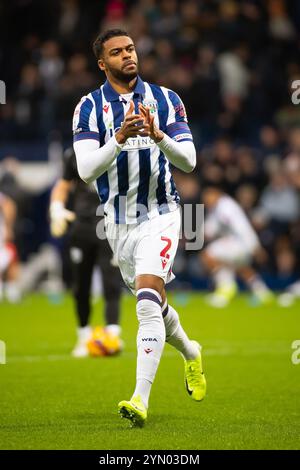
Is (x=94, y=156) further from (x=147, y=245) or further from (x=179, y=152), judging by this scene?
(x=147, y=245)

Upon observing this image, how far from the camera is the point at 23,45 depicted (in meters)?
21.4

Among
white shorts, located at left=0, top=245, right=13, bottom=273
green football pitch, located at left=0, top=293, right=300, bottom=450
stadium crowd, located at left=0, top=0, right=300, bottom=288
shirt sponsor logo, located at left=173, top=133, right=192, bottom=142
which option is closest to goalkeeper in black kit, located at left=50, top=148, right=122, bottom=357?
green football pitch, located at left=0, top=293, right=300, bottom=450

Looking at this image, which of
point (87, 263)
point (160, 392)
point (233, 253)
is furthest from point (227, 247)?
point (160, 392)

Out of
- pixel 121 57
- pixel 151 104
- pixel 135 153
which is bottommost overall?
pixel 135 153

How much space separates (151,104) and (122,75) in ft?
0.88

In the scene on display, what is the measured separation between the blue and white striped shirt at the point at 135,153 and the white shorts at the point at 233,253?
1066 centimetres

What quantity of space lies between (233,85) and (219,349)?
32.9ft

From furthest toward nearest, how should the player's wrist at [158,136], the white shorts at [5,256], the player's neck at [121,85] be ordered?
the white shorts at [5,256] < the player's neck at [121,85] < the player's wrist at [158,136]

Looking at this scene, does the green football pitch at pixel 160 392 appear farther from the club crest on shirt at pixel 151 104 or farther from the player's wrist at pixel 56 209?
the club crest on shirt at pixel 151 104

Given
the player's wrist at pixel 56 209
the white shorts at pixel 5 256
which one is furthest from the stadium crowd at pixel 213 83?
the player's wrist at pixel 56 209

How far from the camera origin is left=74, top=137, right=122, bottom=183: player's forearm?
21.1 ft

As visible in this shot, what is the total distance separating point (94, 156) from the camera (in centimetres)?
651

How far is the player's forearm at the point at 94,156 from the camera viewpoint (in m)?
6.44

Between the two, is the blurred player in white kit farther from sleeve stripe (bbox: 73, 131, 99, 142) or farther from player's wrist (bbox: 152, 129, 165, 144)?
player's wrist (bbox: 152, 129, 165, 144)
